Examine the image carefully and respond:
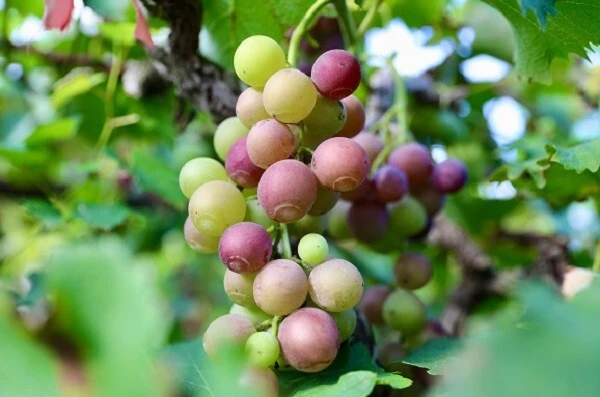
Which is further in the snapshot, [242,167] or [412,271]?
[412,271]

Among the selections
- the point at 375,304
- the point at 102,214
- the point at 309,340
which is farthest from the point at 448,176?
the point at 102,214

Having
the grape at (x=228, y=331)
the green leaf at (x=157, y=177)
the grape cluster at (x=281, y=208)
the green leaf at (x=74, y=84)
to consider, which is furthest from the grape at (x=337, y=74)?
the green leaf at (x=74, y=84)

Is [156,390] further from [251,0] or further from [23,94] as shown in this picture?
[23,94]

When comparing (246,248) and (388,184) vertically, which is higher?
(388,184)

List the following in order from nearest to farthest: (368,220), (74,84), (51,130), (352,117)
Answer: (352,117), (368,220), (51,130), (74,84)

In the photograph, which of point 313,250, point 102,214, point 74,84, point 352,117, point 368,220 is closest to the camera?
point 313,250

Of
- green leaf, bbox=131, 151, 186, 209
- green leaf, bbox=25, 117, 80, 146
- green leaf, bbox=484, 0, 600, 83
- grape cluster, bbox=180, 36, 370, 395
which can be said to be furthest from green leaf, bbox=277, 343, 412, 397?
green leaf, bbox=25, 117, 80, 146

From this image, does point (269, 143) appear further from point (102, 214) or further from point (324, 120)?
point (102, 214)

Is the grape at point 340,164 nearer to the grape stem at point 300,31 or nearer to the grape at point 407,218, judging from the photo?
the grape stem at point 300,31
